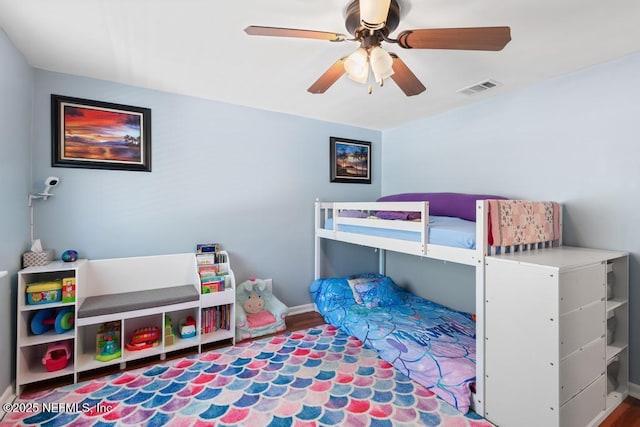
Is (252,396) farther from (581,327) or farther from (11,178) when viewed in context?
(11,178)

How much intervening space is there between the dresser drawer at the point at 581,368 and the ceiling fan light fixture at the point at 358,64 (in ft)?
5.95

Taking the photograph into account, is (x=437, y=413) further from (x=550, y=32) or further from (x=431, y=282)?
(x=550, y=32)

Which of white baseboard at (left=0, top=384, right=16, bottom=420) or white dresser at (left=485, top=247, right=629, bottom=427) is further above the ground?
white dresser at (left=485, top=247, right=629, bottom=427)

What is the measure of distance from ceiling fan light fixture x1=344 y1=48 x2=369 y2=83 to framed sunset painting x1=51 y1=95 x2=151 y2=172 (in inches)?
78.5

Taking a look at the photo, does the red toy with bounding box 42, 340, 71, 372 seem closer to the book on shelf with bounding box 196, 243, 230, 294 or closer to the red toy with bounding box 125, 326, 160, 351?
the red toy with bounding box 125, 326, 160, 351

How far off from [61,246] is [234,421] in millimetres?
1934

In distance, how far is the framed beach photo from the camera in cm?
366

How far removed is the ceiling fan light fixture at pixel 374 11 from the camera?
121 cm

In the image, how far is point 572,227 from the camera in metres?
2.29

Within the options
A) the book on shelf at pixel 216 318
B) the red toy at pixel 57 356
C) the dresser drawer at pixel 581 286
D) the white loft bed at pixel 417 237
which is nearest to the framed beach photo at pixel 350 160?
the white loft bed at pixel 417 237

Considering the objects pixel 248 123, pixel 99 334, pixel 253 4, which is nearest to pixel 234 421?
pixel 99 334

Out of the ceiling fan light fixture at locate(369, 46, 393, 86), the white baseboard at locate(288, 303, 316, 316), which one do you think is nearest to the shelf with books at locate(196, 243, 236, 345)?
the white baseboard at locate(288, 303, 316, 316)

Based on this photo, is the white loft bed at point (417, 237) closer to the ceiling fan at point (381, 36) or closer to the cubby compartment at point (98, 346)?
the ceiling fan at point (381, 36)

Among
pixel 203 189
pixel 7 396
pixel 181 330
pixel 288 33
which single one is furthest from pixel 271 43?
pixel 7 396
